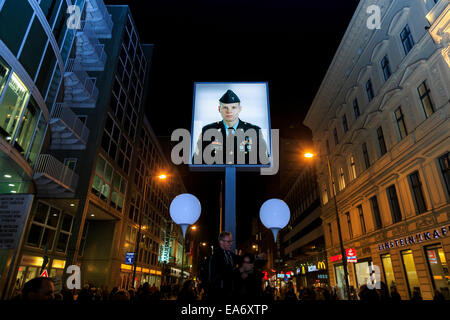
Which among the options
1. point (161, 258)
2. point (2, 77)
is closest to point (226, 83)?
point (2, 77)

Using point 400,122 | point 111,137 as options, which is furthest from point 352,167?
point 111,137

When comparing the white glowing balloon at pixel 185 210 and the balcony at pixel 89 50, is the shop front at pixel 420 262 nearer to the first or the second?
the white glowing balloon at pixel 185 210

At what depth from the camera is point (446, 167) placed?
14.2 m

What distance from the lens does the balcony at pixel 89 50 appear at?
72.4 feet

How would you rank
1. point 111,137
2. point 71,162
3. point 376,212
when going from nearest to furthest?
point 376,212, point 71,162, point 111,137

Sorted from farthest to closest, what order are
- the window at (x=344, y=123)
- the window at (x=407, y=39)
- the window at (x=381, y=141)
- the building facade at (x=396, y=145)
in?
the window at (x=344, y=123), the window at (x=381, y=141), the window at (x=407, y=39), the building facade at (x=396, y=145)

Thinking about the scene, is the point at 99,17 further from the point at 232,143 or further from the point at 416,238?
the point at 416,238

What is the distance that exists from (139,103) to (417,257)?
33.5 metres

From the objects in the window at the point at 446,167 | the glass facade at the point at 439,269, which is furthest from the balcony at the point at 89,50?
the glass facade at the point at 439,269

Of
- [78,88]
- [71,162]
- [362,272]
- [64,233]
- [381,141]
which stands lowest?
[362,272]

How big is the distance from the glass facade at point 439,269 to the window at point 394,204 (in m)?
3.38

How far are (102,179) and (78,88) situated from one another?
323 inches

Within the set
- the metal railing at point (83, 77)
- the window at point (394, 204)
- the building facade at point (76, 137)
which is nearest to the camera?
the building facade at point (76, 137)

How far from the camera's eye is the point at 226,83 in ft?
25.3
